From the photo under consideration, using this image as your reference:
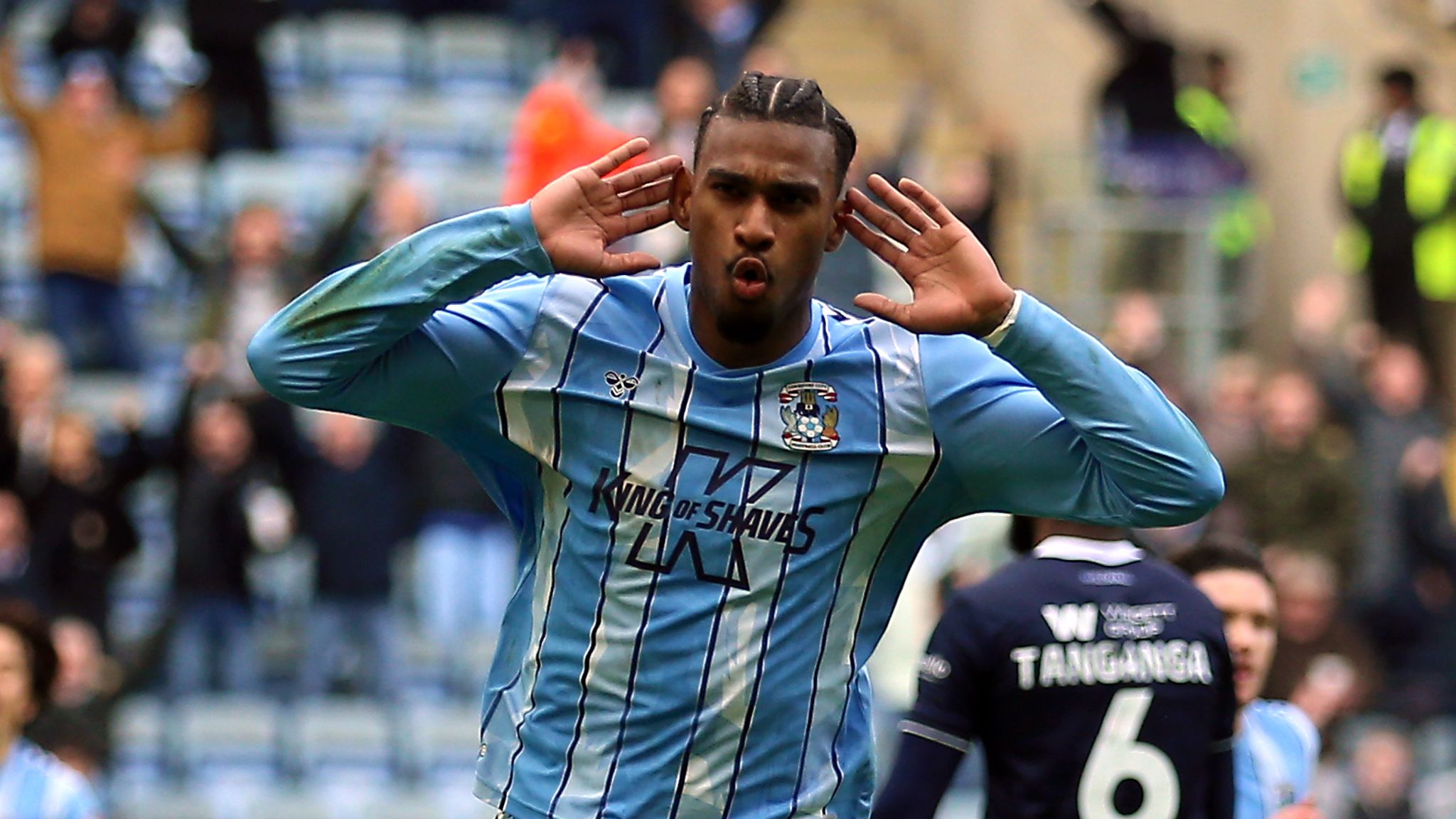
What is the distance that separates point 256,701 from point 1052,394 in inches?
310

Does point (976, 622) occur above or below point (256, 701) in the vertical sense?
above

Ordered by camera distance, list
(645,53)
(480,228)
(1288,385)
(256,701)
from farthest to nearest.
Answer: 1. (645,53)
2. (1288,385)
3. (256,701)
4. (480,228)

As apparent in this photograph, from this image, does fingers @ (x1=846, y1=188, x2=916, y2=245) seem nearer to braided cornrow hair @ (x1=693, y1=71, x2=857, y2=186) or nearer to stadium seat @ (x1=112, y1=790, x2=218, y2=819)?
braided cornrow hair @ (x1=693, y1=71, x2=857, y2=186)

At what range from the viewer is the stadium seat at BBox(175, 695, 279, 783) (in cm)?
1130

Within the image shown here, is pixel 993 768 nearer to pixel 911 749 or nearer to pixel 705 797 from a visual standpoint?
pixel 911 749

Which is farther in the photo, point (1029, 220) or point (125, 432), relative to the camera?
point (1029, 220)

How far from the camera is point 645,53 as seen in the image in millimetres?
14805

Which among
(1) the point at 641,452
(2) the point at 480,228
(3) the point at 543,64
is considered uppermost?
(3) the point at 543,64

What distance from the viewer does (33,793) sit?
638cm

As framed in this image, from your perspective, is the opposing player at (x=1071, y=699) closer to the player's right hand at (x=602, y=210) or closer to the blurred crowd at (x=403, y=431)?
the player's right hand at (x=602, y=210)

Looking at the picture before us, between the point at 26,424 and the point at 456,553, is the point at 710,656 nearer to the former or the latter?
the point at 456,553

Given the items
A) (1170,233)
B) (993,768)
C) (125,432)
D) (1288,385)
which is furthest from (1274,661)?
(993,768)

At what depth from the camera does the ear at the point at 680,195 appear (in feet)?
13.8

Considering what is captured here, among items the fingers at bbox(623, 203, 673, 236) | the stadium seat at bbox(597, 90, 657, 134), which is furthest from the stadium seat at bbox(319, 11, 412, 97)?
the fingers at bbox(623, 203, 673, 236)
